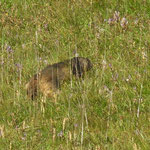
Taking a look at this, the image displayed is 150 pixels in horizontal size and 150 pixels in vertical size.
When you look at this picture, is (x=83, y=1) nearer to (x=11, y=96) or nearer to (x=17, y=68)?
(x=17, y=68)

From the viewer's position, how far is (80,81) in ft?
15.6

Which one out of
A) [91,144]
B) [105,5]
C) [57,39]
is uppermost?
[105,5]

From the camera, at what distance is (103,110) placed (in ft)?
12.9

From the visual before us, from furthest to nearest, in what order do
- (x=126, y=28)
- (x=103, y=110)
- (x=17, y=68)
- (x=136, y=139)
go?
(x=126, y=28)
(x=17, y=68)
(x=103, y=110)
(x=136, y=139)

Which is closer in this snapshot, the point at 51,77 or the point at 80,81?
the point at 80,81

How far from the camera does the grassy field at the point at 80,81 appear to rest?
3.33m

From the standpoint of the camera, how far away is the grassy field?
3328 millimetres

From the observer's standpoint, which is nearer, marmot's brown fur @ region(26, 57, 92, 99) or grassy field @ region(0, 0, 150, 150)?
grassy field @ region(0, 0, 150, 150)

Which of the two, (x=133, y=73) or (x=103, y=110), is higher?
(x=133, y=73)

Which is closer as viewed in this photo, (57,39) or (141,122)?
(141,122)

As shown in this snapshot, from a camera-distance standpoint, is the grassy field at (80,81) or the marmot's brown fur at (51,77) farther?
the marmot's brown fur at (51,77)

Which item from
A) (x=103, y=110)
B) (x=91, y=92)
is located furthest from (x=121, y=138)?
(x=91, y=92)

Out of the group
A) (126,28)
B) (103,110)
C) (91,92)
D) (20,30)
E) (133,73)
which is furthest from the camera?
(20,30)

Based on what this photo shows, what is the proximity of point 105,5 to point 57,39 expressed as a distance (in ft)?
3.99
